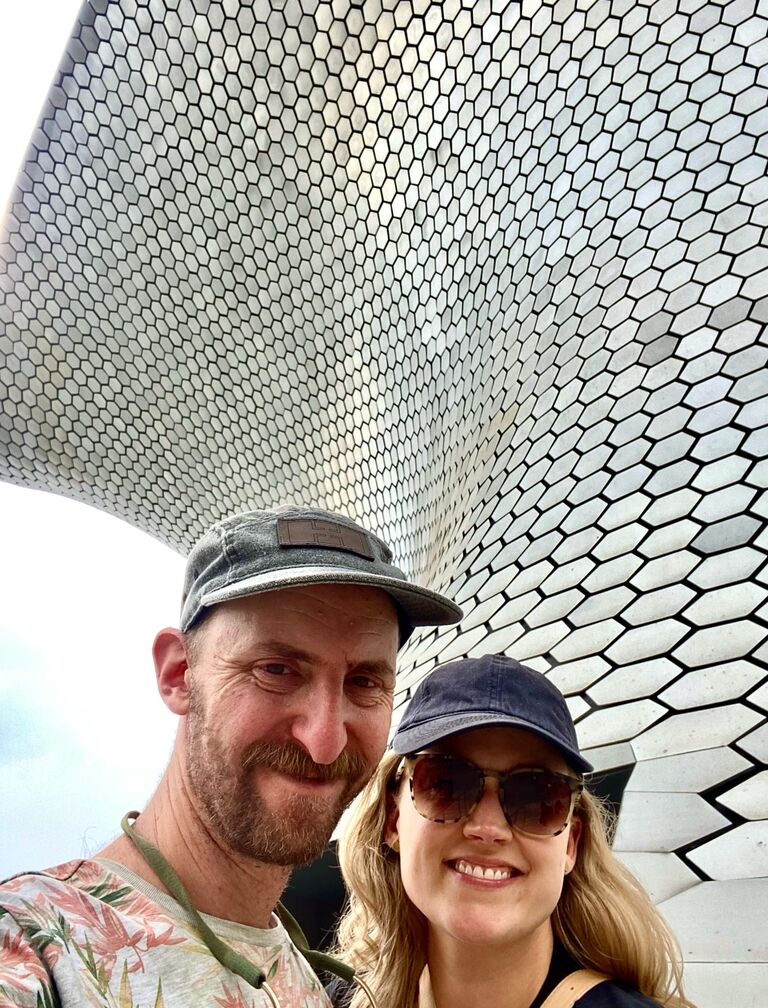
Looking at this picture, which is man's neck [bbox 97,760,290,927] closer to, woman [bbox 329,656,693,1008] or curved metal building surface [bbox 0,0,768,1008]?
woman [bbox 329,656,693,1008]

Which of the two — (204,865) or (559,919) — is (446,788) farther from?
(204,865)

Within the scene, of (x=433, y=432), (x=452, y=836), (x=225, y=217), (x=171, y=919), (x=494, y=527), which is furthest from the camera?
(x=225, y=217)

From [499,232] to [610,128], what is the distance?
28.3 inches

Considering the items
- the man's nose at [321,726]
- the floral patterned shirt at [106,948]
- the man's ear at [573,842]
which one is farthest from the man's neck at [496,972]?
the man's nose at [321,726]

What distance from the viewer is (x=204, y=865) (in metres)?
0.73

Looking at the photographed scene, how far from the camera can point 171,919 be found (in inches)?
25.9

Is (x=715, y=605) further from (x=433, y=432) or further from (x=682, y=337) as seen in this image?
(x=433, y=432)

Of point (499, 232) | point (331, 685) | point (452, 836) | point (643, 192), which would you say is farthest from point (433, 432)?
point (331, 685)

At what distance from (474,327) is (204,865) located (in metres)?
3.72

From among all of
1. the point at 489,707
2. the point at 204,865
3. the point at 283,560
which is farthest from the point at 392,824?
the point at 283,560

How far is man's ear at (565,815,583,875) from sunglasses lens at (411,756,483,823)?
0.21 meters

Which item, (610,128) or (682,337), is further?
(610,128)

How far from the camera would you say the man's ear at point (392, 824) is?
129 centimetres

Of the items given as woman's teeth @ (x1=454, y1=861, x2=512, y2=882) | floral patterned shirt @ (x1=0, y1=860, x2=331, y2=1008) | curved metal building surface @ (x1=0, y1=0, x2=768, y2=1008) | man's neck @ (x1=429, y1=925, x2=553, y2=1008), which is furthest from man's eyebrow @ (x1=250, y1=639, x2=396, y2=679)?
curved metal building surface @ (x1=0, y1=0, x2=768, y2=1008)
